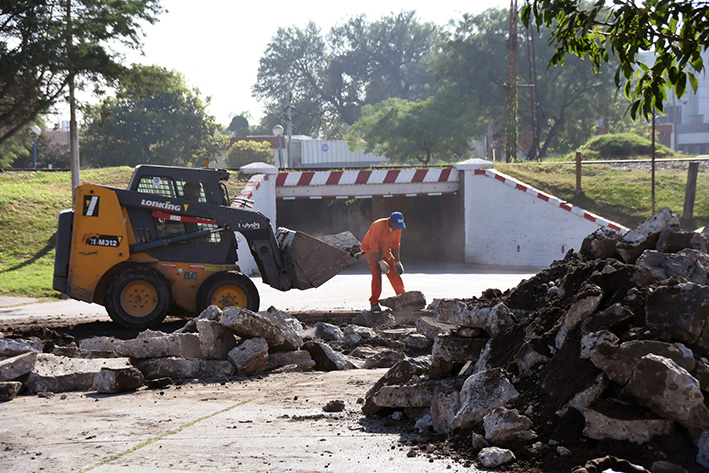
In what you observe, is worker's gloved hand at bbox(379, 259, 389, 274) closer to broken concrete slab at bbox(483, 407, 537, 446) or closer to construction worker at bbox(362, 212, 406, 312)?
construction worker at bbox(362, 212, 406, 312)

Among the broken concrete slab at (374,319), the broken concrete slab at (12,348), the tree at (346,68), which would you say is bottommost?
the broken concrete slab at (374,319)

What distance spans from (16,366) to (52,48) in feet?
38.4

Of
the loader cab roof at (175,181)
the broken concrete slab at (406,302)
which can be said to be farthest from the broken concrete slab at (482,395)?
the loader cab roof at (175,181)

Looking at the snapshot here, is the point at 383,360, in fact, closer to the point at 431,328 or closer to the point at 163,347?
the point at 431,328

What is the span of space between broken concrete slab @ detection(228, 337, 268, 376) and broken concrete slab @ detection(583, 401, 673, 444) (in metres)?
4.70

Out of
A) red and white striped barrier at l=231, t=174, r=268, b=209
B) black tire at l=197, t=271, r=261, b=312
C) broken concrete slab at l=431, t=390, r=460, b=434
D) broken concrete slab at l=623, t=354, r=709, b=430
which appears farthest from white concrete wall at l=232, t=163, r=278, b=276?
broken concrete slab at l=623, t=354, r=709, b=430

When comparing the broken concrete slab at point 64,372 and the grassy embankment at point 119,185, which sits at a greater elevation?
the grassy embankment at point 119,185

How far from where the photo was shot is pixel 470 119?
4934 cm

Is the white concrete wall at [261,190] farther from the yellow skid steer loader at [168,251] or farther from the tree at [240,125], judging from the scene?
the tree at [240,125]

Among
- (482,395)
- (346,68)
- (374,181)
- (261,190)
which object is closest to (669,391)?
(482,395)

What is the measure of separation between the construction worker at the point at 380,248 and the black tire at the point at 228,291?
2301 millimetres

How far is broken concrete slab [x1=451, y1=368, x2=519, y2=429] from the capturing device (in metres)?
5.73

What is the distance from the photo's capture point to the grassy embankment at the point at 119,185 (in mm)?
19734

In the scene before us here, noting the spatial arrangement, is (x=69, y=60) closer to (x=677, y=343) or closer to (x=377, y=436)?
(x=377, y=436)
